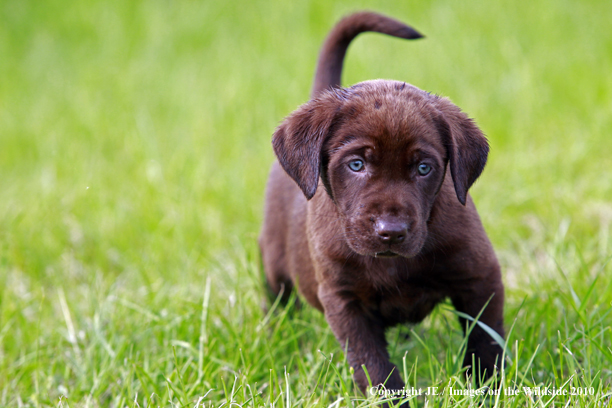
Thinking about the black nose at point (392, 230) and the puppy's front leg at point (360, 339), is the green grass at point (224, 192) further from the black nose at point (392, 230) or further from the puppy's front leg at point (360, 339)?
the black nose at point (392, 230)

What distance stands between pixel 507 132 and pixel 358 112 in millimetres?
3308

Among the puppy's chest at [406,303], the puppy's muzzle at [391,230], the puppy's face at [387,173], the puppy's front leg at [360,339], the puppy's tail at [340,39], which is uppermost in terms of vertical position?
the puppy's tail at [340,39]

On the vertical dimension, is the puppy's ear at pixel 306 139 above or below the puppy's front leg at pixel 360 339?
above

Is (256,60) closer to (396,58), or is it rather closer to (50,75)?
(396,58)

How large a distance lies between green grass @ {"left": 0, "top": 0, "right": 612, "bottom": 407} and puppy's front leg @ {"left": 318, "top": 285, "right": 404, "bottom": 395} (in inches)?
4.6

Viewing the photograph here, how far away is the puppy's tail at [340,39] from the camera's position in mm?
2920

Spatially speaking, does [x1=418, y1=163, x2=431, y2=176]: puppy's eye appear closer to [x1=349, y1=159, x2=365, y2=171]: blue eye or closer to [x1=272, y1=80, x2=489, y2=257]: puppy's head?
[x1=272, y1=80, x2=489, y2=257]: puppy's head

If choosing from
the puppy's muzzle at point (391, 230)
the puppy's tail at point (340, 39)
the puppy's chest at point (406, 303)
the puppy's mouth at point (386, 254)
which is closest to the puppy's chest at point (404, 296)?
the puppy's chest at point (406, 303)

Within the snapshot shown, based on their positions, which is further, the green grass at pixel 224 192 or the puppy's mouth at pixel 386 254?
the green grass at pixel 224 192

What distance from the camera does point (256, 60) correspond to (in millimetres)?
7055

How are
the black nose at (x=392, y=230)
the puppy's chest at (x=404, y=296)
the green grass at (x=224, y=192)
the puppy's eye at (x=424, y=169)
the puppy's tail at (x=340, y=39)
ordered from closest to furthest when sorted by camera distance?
the black nose at (x=392, y=230), the puppy's eye at (x=424, y=169), the puppy's chest at (x=404, y=296), the green grass at (x=224, y=192), the puppy's tail at (x=340, y=39)

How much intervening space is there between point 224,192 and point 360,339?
105 inches

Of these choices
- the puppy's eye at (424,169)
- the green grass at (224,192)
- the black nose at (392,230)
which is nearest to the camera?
the black nose at (392,230)

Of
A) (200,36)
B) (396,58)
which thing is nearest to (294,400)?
(396,58)
